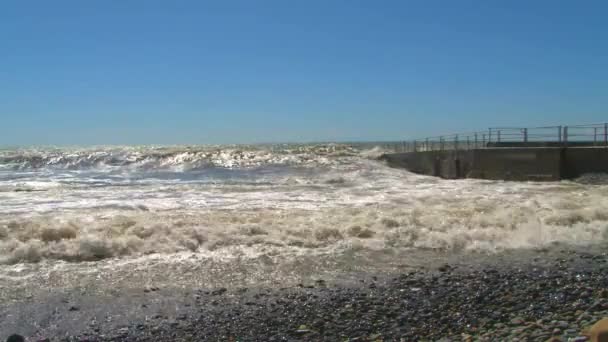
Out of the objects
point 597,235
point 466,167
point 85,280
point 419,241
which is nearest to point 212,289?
point 85,280

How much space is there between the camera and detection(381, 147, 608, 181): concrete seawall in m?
21.2

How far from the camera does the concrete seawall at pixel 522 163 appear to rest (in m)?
21.2

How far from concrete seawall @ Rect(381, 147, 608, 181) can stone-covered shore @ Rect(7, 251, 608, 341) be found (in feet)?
47.9

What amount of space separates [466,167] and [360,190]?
7645 millimetres

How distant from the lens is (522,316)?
20.6ft

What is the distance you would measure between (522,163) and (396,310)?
19.0m

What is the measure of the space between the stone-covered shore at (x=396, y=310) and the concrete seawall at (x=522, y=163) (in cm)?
1460

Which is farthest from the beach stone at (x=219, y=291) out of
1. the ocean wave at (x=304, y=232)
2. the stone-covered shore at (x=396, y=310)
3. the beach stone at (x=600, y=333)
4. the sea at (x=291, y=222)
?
the beach stone at (x=600, y=333)

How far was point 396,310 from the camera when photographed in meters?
6.62

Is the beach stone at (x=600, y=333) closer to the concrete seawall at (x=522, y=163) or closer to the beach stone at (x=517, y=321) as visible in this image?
the beach stone at (x=517, y=321)

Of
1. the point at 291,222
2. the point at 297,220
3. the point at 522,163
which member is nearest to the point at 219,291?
the point at 291,222

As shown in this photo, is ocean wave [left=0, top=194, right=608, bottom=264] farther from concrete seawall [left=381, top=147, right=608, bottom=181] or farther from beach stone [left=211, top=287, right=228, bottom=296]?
concrete seawall [left=381, top=147, right=608, bottom=181]

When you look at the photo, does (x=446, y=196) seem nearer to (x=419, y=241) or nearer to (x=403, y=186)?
(x=403, y=186)

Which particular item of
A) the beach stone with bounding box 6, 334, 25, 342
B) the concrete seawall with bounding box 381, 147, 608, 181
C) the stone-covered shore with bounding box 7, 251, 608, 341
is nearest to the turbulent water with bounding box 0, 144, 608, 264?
the concrete seawall with bounding box 381, 147, 608, 181
